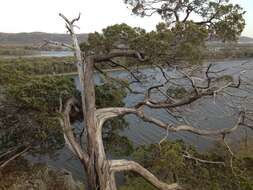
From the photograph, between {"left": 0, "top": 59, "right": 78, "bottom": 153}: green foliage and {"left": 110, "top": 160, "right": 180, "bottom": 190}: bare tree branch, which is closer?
{"left": 110, "top": 160, "right": 180, "bottom": 190}: bare tree branch

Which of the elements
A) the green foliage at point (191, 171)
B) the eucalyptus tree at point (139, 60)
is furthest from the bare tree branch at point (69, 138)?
the green foliage at point (191, 171)

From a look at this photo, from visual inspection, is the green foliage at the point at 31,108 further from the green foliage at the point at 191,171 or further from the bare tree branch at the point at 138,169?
the green foliage at the point at 191,171

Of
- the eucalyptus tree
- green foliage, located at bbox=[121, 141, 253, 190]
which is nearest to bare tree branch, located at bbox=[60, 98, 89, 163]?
the eucalyptus tree

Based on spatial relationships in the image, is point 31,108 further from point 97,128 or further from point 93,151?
point 93,151

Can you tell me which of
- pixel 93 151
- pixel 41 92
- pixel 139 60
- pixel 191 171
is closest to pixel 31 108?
pixel 41 92

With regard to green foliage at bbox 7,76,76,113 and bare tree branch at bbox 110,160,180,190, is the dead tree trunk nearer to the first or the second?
bare tree branch at bbox 110,160,180,190

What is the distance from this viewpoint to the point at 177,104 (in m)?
7.66

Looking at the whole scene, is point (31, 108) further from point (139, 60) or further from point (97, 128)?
point (139, 60)

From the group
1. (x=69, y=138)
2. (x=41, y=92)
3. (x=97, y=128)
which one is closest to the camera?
(x=97, y=128)

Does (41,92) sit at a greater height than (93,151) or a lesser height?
greater

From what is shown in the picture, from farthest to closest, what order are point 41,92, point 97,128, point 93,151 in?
1. point 41,92
2. point 97,128
3. point 93,151

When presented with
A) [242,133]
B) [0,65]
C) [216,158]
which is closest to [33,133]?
[0,65]

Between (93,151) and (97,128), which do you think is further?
(97,128)

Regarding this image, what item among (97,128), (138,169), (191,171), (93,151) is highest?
(97,128)
